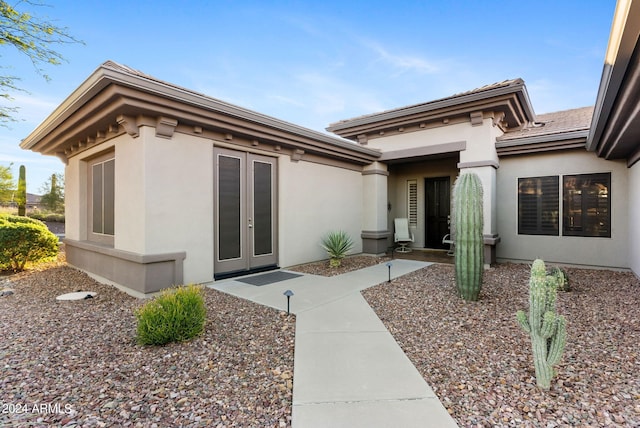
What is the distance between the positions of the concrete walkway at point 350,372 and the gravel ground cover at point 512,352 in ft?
0.54

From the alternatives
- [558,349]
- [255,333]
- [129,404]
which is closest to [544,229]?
[558,349]

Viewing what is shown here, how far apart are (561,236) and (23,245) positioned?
40.6 ft

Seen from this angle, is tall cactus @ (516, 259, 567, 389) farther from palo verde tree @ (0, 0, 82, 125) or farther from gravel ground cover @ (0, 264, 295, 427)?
palo verde tree @ (0, 0, 82, 125)

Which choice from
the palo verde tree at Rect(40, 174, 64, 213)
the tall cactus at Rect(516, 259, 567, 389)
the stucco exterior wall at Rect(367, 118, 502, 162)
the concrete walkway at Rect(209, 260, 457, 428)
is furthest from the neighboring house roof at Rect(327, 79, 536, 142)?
the palo verde tree at Rect(40, 174, 64, 213)

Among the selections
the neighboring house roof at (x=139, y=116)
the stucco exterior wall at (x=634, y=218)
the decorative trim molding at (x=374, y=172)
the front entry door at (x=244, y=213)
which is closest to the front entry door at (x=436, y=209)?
the decorative trim molding at (x=374, y=172)

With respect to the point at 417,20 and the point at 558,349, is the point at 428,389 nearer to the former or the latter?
the point at 558,349

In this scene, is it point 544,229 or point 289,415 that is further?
point 544,229

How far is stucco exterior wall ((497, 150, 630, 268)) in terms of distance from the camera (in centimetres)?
635

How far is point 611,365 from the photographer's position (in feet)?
8.43

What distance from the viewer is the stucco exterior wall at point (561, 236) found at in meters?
6.35

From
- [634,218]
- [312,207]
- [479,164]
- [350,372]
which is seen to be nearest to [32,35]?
[312,207]

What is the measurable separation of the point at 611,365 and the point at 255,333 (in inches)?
131

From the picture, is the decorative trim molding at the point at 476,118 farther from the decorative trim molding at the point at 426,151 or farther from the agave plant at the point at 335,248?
the agave plant at the point at 335,248

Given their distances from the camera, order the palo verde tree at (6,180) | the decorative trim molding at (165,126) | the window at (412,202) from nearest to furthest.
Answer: the decorative trim molding at (165,126) → the window at (412,202) → the palo verde tree at (6,180)
